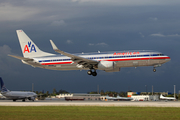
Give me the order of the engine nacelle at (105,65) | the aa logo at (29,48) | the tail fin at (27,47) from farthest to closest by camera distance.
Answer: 1. the aa logo at (29,48)
2. the tail fin at (27,47)
3. the engine nacelle at (105,65)

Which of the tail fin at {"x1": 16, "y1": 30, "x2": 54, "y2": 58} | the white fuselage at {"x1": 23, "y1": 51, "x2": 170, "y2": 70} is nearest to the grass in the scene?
the white fuselage at {"x1": 23, "y1": 51, "x2": 170, "y2": 70}

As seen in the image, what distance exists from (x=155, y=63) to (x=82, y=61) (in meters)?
16.1

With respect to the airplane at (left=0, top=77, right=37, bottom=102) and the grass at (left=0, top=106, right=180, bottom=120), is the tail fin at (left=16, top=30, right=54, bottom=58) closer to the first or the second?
the airplane at (left=0, top=77, right=37, bottom=102)

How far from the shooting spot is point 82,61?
179 feet

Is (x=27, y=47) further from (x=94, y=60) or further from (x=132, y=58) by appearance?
(x=132, y=58)

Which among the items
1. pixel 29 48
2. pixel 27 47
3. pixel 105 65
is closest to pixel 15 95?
pixel 27 47

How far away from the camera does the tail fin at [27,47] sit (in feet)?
204

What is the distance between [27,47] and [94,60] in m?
20.1

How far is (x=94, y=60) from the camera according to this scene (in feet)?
179

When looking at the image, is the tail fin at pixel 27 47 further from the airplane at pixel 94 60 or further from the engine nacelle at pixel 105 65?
the engine nacelle at pixel 105 65

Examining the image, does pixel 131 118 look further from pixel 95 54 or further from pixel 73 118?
pixel 95 54

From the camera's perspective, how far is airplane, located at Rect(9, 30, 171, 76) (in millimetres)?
52156

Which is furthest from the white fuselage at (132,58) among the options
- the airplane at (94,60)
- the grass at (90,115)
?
the grass at (90,115)

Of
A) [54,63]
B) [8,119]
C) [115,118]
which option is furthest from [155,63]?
[8,119]
